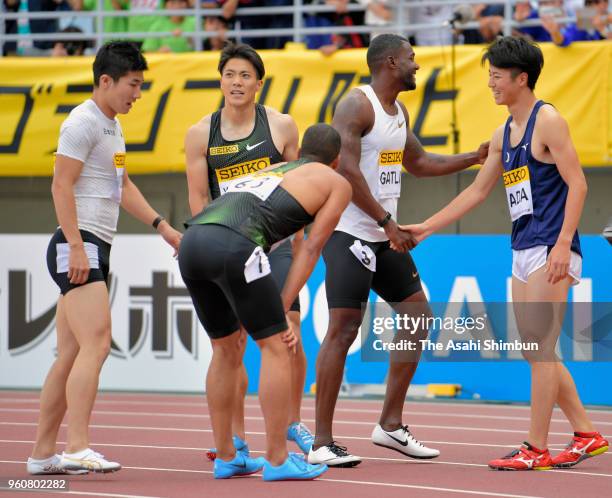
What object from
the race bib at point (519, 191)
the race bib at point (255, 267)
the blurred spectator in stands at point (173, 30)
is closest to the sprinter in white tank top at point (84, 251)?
the race bib at point (255, 267)

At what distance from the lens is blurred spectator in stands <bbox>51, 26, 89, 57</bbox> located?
15656mm

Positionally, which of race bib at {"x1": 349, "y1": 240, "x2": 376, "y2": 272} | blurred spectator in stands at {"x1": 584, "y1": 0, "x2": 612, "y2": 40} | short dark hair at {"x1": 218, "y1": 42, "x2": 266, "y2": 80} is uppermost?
blurred spectator in stands at {"x1": 584, "y1": 0, "x2": 612, "y2": 40}

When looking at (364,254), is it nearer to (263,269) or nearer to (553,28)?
(263,269)

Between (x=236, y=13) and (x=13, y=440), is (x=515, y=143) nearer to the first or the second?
(x=13, y=440)

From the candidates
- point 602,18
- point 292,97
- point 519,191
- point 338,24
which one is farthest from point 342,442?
point 338,24

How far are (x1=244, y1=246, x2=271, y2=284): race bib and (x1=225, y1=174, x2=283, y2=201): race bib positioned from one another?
1.05 feet

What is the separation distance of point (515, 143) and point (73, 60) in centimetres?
810

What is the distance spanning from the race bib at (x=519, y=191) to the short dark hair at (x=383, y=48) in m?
1.15

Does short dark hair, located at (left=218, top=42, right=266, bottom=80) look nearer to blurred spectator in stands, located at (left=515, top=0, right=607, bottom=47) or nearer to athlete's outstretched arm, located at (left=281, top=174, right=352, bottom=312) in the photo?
athlete's outstretched arm, located at (left=281, top=174, right=352, bottom=312)

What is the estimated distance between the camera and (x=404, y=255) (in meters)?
8.14

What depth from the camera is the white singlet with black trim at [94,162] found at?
23.9 feet

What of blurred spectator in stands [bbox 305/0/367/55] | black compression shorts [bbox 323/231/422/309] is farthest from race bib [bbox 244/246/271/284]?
blurred spectator in stands [bbox 305/0/367/55]

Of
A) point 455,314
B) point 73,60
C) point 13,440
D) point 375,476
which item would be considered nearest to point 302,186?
point 375,476

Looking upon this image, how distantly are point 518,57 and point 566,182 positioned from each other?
2.63 ft
